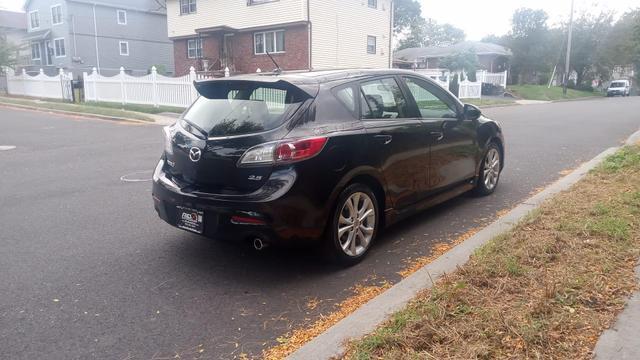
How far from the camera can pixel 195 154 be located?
4.20 m

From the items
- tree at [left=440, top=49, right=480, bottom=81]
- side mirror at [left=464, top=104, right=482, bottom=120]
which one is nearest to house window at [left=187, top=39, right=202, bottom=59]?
tree at [left=440, top=49, right=480, bottom=81]

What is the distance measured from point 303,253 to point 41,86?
1255 inches

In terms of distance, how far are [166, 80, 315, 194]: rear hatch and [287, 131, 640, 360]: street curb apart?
1.23m

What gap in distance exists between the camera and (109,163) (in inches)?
370

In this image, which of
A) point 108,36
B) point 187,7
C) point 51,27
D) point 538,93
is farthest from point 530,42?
point 51,27

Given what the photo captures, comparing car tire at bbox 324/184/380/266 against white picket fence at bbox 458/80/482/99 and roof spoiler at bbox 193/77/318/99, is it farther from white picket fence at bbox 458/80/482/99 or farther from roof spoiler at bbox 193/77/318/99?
white picket fence at bbox 458/80/482/99

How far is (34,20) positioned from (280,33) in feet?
87.0

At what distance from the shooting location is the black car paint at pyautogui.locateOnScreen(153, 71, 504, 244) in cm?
391

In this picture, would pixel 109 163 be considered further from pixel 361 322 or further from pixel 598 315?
pixel 598 315

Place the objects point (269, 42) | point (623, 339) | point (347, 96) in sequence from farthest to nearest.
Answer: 1. point (269, 42)
2. point (347, 96)
3. point (623, 339)

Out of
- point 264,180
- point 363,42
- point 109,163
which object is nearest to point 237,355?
point 264,180

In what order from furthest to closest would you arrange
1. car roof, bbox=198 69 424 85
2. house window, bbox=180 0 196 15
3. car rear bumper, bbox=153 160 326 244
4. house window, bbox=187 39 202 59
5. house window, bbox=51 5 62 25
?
house window, bbox=51 5 62 25
house window, bbox=187 39 202 59
house window, bbox=180 0 196 15
car roof, bbox=198 69 424 85
car rear bumper, bbox=153 160 326 244

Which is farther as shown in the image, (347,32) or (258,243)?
(347,32)

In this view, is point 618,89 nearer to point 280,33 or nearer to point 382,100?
point 280,33
